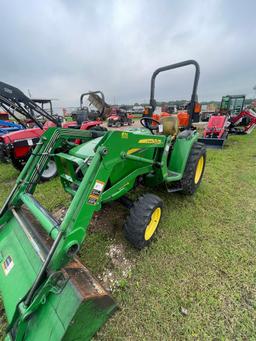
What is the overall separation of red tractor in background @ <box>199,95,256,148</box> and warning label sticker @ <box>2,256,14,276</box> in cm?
726

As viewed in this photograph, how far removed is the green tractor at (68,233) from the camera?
121 cm

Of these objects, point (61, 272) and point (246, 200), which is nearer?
point (61, 272)

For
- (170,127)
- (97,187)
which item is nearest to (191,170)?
(170,127)

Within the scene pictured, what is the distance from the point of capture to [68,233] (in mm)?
1361

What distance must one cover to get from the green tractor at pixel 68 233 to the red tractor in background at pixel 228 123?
4.90 metres

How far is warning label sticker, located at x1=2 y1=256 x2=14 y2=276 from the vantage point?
64.5 inches

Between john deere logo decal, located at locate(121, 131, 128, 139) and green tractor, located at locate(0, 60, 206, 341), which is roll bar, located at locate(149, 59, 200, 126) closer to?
green tractor, located at locate(0, 60, 206, 341)

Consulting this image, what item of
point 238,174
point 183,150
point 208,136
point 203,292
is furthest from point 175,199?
point 208,136

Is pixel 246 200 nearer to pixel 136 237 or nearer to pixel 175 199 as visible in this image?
pixel 175 199

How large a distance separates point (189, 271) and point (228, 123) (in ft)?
26.8

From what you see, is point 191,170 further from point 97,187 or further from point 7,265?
point 7,265

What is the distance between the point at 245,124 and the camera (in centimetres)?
977

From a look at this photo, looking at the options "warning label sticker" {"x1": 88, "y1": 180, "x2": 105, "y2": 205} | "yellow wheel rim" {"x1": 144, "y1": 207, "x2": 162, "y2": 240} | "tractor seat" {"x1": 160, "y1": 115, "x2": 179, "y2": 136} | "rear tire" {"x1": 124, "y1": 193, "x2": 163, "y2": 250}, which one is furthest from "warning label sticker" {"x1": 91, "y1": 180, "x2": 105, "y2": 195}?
"tractor seat" {"x1": 160, "y1": 115, "x2": 179, "y2": 136}

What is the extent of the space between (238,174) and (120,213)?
3.29 meters
